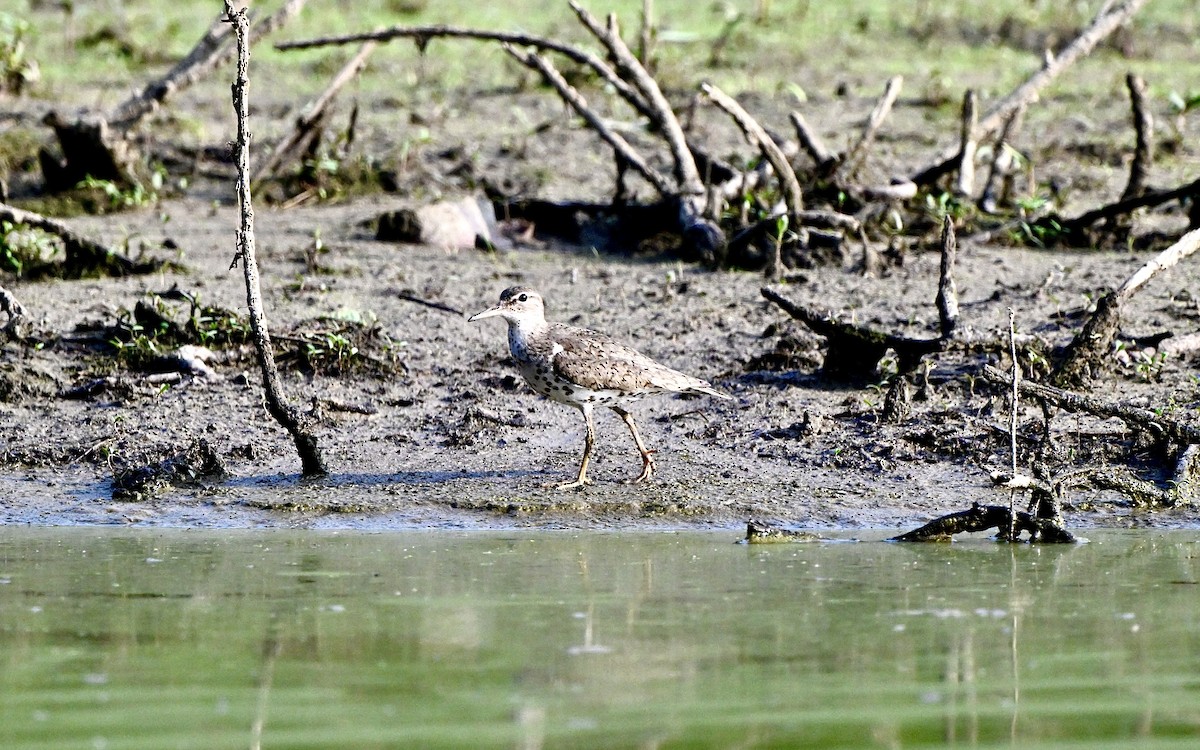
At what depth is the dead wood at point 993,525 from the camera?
7.28m

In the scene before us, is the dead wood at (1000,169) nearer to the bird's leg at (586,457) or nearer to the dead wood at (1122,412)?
the dead wood at (1122,412)

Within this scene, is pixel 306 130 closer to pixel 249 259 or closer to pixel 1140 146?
pixel 249 259

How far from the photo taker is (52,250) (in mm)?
10914

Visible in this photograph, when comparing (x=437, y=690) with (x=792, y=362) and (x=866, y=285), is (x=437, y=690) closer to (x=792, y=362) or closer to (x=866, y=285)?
(x=792, y=362)

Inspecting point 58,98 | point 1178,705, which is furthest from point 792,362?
point 58,98

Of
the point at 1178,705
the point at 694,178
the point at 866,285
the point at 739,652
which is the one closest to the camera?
the point at 1178,705

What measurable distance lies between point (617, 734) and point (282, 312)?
244 inches

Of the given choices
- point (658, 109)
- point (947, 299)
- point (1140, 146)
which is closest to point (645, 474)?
point (947, 299)

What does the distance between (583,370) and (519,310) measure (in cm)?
59

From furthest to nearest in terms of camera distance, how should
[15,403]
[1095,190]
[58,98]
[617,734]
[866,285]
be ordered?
[58,98] < [1095,190] < [866,285] < [15,403] < [617,734]

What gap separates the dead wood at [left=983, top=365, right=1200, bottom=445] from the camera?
25.3 ft

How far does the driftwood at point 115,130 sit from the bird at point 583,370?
14.3 feet

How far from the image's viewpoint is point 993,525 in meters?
7.32

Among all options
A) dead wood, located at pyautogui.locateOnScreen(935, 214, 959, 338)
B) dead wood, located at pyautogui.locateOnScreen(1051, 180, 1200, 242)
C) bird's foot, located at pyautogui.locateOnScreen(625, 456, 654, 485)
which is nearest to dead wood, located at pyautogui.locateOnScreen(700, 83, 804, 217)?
dead wood, located at pyautogui.locateOnScreen(1051, 180, 1200, 242)
